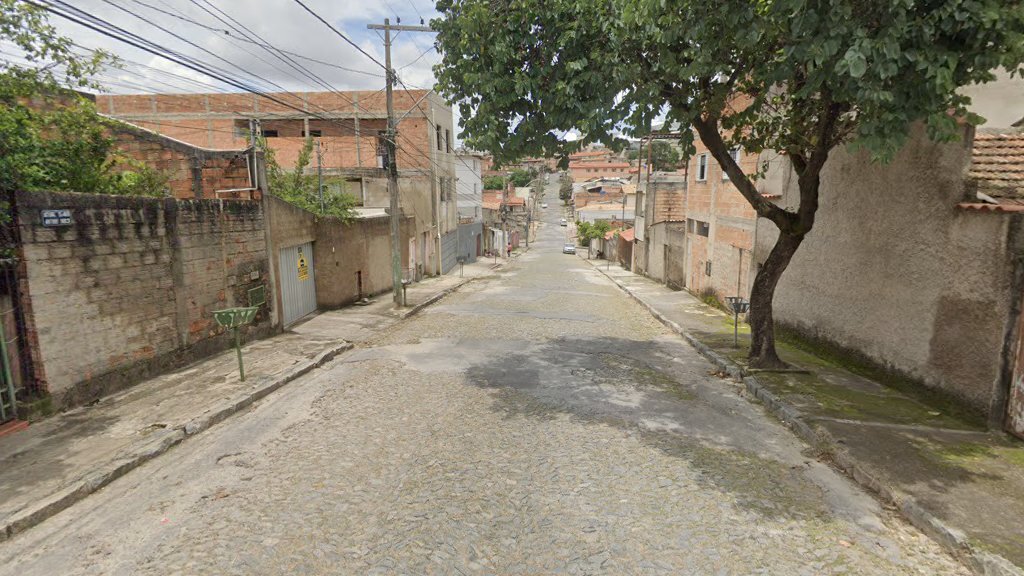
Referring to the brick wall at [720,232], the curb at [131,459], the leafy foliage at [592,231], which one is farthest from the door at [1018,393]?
the leafy foliage at [592,231]

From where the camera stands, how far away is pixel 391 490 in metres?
4.93

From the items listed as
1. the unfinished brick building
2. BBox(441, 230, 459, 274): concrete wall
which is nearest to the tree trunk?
the unfinished brick building

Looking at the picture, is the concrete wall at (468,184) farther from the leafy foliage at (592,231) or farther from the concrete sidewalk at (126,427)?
the concrete sidewalk at (126,427)

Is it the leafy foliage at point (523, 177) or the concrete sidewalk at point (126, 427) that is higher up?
the leafy foliage at point (523, 177)

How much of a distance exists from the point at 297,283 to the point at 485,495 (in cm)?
1003

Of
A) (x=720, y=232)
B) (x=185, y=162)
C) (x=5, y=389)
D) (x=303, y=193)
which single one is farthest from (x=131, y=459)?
(x=720, y=232)

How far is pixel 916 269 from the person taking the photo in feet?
24.5

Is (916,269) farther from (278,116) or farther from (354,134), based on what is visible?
(278,116)

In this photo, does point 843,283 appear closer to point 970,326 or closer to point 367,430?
point 970,326

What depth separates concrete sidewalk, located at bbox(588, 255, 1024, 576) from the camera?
13.9 ft

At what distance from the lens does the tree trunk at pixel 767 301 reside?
28.5 ft

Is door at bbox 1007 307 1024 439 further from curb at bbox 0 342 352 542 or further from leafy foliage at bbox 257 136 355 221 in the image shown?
leafy foliage at bbox 257 136 355 221

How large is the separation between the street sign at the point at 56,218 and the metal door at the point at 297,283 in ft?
18.2

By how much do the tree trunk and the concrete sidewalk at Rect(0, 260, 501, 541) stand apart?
791cm
